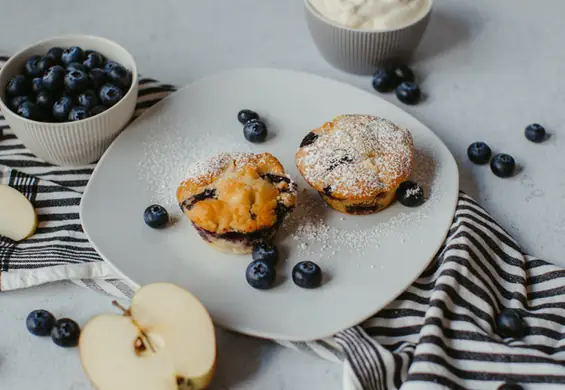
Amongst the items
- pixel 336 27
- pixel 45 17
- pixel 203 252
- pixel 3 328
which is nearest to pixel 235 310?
pixel 203 252

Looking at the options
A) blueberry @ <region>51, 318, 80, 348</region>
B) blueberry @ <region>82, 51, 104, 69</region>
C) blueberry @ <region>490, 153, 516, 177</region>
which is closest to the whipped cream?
blueberry @ <region>490, 153, 516, 177</region>

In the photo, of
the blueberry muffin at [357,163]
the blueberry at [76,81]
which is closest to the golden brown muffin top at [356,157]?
the blueberry muffin at [357,163]

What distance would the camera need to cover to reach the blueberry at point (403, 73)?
2.34m

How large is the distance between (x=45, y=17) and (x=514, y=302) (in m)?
2.20

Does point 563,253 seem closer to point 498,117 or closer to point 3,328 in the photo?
point 498,117

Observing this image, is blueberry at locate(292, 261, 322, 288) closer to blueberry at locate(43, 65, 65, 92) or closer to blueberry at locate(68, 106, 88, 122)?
blueberry at locate(68, 106, 88, 122)

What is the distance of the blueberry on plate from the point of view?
183cm

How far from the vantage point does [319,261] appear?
173 cm

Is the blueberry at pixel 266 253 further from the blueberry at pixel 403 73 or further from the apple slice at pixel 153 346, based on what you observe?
the blueberry at pixel 403 73

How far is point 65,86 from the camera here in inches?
77.7

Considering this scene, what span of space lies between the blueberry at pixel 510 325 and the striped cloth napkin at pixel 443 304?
0.9 inches

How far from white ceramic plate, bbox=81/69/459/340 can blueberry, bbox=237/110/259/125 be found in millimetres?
26

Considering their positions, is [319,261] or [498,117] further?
[498,117]

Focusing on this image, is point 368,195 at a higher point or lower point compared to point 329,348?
higher
